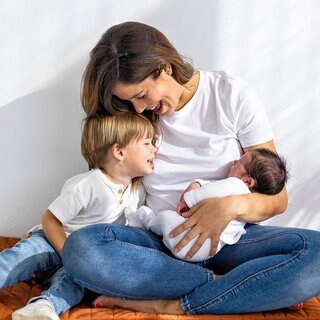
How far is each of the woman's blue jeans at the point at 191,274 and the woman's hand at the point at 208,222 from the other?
0.06 metres

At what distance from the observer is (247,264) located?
179 centimetres

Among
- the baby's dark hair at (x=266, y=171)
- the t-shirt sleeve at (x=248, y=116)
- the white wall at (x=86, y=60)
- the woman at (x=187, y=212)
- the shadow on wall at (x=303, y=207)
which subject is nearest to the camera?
the woman at (x=187, y=212)

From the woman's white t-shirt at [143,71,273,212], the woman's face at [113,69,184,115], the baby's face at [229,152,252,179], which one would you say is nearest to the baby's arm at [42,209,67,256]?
the woman's white t-shirt at [143,71,273,212]

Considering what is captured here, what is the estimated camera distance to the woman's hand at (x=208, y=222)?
1843mm

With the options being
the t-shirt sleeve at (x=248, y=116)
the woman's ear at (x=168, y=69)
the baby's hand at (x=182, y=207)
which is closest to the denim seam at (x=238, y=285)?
the baby's hand at (x=182, y=207)

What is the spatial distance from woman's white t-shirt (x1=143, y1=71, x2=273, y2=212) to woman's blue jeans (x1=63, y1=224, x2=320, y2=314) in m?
0.29

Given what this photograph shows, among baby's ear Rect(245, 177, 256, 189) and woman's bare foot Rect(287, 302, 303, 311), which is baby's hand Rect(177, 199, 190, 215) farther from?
woman's bare foot Rect(287, 302, 303, 311)

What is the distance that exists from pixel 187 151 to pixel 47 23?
0.62 meters

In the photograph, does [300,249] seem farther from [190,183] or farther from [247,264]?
[190,183]

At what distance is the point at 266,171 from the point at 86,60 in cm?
73

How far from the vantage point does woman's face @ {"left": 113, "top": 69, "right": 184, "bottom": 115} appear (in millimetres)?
1869

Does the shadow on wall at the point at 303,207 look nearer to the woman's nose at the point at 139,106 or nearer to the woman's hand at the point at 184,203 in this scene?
the woman's hand at the point at 184,203

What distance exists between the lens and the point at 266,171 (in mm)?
1882

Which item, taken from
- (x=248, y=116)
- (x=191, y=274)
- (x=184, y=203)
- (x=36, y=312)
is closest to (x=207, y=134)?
(x=248, y=116)
